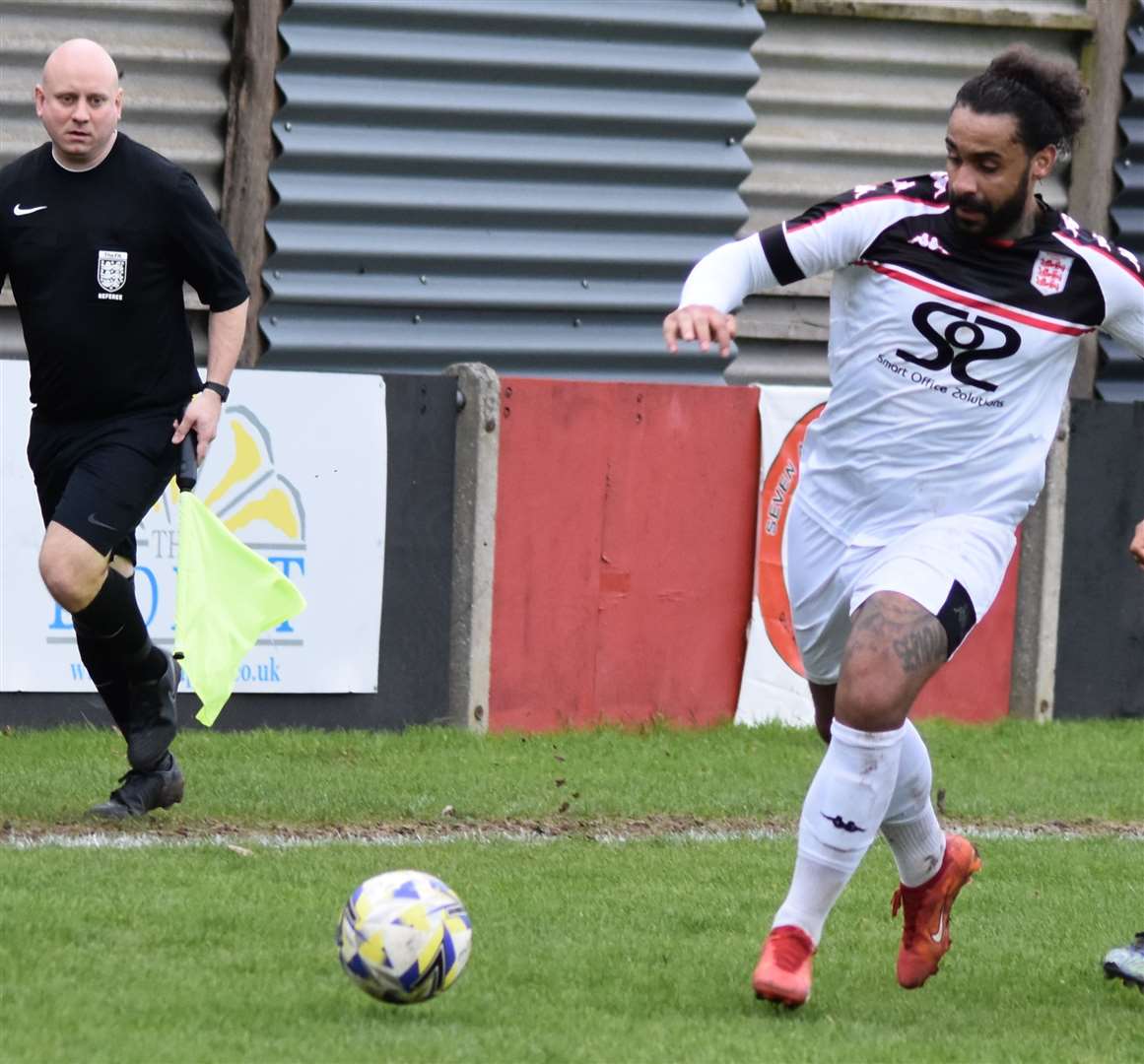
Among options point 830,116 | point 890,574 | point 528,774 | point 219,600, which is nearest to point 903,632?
Result: point 890,574

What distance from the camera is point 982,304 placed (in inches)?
215

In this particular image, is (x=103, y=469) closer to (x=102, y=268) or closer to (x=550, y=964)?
(x=102, y=268)

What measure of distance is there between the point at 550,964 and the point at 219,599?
8.29 feet

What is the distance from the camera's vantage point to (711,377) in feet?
42.4

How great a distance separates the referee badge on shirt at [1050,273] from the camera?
550cm

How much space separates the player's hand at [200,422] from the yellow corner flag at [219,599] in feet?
1.21

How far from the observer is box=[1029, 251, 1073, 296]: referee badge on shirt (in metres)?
5.50

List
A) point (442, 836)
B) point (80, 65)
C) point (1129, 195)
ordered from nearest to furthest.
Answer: point (80, 65)
point (442, 836)
point (1129, 195)

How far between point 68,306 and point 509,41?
560 cm

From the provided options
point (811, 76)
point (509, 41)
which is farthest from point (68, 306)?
point (811, 76)

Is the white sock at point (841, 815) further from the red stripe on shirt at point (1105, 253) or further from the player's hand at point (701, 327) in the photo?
the red stripe on shirt at point (1105, 253)

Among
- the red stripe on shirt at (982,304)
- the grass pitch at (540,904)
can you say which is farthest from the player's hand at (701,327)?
the grass pitch at (540,904)

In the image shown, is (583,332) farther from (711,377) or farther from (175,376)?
(175,376)

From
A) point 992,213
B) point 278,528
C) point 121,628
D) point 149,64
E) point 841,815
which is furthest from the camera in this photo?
point 149,64
